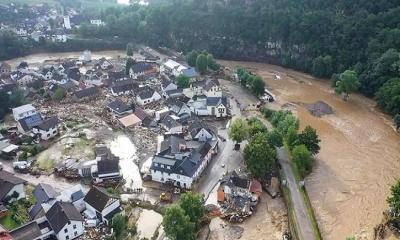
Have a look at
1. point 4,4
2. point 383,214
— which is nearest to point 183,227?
point 383,214

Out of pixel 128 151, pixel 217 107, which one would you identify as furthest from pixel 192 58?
pixel 128 151

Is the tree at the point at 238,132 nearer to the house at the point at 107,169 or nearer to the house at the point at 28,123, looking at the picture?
the house at the point at 107,169

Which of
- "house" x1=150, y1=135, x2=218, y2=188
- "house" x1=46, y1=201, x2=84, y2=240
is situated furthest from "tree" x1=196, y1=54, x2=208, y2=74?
"house" x1=46, y1=201, x2=84, y2=240

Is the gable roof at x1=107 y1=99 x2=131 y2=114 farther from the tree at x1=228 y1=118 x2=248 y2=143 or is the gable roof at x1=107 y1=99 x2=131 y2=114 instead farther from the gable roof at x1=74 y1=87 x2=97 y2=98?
the tree at x1=228 y1=118 x2=248 y2=143

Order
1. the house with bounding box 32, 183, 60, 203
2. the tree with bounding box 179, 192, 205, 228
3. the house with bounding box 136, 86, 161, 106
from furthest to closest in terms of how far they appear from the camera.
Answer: the house with bounding box 136, 86, 161, 106 → the house with bounding box 32, 183, 60, 203 → the tree with bounding box 179, 192, 205, 228

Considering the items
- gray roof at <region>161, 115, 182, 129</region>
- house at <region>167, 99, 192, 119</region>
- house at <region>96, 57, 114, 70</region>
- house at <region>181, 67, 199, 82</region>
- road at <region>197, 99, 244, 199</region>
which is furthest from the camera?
house at <region>96, 57, 114, 70</region>

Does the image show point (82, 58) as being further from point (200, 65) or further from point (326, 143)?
point (326, 143)

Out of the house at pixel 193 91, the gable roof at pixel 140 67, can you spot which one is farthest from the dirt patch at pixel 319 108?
the gable roof at pixel 140 67
